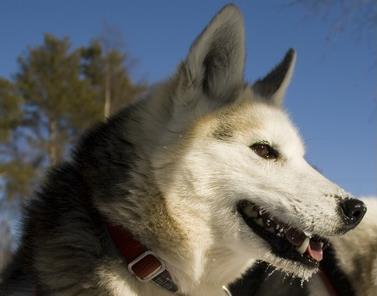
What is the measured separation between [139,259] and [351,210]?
995 millimetres

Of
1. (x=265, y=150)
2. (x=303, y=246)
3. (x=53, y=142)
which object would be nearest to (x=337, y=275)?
(x=303, y=246)

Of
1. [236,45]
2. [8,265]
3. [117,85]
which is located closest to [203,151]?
[236,45]

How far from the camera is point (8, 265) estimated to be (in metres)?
2.78

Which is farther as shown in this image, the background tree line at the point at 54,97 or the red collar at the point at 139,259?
the background tree line at the point at 54,97

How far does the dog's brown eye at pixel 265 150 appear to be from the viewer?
8.65ft

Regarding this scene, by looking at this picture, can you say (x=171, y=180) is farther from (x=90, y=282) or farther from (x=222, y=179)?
(x=90, y=282)

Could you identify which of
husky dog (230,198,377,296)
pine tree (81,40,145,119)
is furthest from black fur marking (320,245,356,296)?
pine tree (81,40,145,119)

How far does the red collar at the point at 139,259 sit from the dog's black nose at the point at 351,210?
2.80ft

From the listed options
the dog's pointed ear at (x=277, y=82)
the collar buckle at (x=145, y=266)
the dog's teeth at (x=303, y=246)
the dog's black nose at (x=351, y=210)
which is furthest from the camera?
the dog's pointed ear at (x=277, y=82)

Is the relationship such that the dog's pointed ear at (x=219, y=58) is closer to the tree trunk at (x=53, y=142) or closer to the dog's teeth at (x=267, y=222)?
the dog's teeth at (x=267, y=222)

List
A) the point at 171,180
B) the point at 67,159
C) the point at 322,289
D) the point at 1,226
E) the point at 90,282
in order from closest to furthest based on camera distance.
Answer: the point at 90,282
the point at 171,180
the point at 67,159
the point at 322,289
the point at 1,226

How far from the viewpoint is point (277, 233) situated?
254 cm

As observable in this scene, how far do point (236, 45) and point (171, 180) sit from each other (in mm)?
863

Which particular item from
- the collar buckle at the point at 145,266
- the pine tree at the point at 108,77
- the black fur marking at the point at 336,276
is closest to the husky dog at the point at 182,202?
the collar buckle at the point at 145,266
